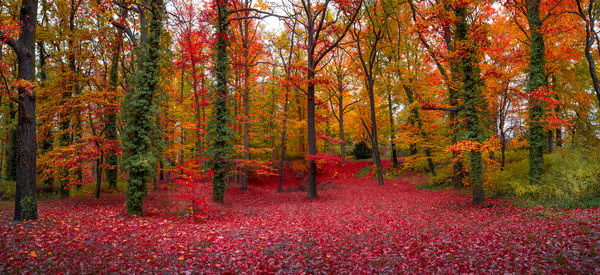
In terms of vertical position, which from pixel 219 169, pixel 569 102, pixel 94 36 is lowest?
pixel 219 169

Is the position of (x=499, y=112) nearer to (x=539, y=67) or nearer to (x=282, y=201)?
(x=539, y=67)

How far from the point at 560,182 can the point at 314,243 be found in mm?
9365

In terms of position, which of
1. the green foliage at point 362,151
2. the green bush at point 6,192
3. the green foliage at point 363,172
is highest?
the green foliage at point 362,151

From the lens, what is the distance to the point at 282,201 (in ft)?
Result: 50.6

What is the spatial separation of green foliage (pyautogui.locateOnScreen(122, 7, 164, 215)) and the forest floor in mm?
1105

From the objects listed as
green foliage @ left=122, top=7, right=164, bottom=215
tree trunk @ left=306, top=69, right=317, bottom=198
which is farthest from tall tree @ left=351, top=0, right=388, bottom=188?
green foliage @ left=122, top=7, right=164, bottom=215

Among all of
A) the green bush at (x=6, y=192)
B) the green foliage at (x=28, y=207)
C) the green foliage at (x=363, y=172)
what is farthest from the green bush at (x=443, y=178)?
the green bush at (x=6, y=192)

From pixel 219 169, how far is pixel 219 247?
7.13m

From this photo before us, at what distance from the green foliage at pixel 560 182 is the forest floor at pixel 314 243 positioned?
1.10 meters

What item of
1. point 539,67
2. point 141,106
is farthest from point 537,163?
point 141,106

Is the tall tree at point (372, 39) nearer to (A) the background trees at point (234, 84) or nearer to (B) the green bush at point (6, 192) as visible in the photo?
(A) the background trees at point (234, 84)

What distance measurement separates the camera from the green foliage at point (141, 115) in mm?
9500

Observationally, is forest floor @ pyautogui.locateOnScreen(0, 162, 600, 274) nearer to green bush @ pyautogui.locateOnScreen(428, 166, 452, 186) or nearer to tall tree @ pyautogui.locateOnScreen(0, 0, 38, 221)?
tall tree @ pyautogui.locateOnScreen(0, 0, 38, 221)

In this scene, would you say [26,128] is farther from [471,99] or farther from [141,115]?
[471,99]
